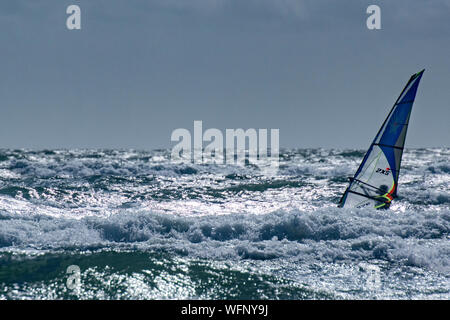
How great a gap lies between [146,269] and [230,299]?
190cm

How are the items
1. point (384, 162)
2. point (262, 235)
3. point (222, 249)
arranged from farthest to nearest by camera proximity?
1. point (384, 162)
2. point (262, 235)
3. point (222, 249)

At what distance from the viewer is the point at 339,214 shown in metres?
11.2

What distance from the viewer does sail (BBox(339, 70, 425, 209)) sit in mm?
11702

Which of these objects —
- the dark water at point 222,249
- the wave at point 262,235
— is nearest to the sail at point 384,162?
the dark water at point 222,249

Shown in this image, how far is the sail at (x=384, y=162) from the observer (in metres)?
11.7

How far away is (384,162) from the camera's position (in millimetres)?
12180

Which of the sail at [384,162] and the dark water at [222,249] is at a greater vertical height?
the sail at [384,162]

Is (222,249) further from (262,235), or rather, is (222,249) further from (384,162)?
(384,162)

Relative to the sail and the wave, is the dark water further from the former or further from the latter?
the sail

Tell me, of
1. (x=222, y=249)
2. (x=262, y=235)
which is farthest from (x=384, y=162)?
(x=222, y=249)

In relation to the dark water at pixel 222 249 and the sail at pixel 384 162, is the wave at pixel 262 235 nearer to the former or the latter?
the dark water at pixel 222 249

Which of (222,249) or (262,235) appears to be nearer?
(222,249)
